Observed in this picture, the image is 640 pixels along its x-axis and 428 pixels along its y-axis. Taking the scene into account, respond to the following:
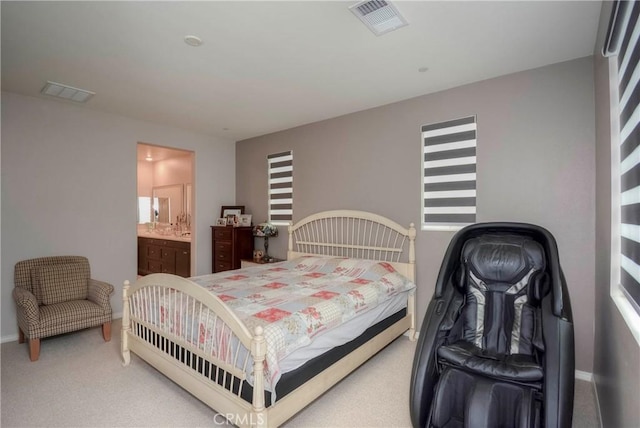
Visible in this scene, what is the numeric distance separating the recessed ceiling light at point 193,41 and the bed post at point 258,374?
211cm

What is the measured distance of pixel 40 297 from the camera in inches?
136

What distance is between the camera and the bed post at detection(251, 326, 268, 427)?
1755 mm

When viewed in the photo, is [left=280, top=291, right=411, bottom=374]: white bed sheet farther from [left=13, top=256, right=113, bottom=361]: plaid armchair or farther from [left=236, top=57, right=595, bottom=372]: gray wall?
[left=13, top=256, right=113, bottom=361]: plaid armchair

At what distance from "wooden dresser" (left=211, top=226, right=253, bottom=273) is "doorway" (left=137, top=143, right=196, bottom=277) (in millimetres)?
416

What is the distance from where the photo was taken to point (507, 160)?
303cm

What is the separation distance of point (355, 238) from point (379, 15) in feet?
8.46

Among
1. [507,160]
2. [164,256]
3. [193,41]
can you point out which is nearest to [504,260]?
[507,160]

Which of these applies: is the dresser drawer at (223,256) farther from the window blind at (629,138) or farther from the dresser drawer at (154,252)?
the window blind at (629,138)

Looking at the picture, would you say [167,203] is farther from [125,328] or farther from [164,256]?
[125,328]

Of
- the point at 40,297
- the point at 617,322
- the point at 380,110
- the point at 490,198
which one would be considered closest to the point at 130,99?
the point at 40,297

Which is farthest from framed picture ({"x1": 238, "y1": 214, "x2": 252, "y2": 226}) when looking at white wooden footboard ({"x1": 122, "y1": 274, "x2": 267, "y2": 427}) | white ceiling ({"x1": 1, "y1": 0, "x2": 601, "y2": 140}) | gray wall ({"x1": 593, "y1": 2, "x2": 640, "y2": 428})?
gray wall ({"x1": 593, "y1": 2, "x2": 640, "y2": 428})

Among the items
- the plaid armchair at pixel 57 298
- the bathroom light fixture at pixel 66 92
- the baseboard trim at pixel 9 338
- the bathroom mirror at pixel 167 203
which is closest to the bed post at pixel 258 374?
the plaid armchair at pixel 57 298

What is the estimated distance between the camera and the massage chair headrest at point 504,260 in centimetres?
219

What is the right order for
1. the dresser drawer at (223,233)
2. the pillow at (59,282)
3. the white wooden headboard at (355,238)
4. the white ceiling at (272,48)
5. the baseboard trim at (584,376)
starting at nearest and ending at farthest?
1. the white ceiling at (272,48)
2. the baseboard trim at (584,376)
3. the pillow at (59,282)
4. the white wooden headboard at (355,238)
5. the dresser drawer at (223,233)
